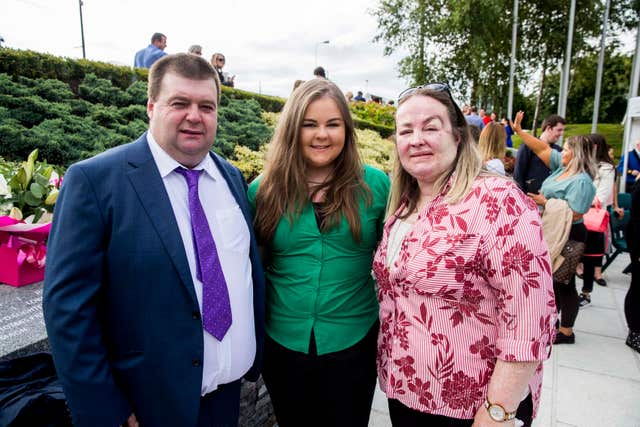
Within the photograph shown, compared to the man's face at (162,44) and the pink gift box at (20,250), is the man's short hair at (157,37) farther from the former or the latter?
the pink gift box at (20,250)

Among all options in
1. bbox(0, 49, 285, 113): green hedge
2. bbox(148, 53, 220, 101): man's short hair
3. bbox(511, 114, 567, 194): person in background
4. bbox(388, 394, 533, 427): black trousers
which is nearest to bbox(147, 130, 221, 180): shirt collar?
bbox(148, 53, 220, 101): man's short hair

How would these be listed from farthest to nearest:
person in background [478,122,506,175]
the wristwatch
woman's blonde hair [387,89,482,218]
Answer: person in background [478,122,506,175], woman's blonde hair [387,89,482,218], the wristwatch

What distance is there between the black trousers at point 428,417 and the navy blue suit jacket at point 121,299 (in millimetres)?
850

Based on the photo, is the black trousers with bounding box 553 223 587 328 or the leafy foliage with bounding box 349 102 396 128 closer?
the black trousers with bounding box 553 223 587 328

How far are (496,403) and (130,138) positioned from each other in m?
6.02

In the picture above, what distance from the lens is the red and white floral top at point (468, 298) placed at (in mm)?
1375

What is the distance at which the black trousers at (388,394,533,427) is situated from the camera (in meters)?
1.58

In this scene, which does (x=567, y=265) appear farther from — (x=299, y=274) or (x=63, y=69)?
(x=63, y=69)

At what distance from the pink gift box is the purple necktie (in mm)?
1162

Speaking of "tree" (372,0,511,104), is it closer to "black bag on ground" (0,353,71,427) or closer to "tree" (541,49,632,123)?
"tree" (541,49,632,123)

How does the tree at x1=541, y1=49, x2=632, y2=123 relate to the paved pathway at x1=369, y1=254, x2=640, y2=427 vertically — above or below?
above

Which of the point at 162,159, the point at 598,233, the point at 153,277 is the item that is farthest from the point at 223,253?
the point at 598,233

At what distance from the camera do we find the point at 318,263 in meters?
1.89

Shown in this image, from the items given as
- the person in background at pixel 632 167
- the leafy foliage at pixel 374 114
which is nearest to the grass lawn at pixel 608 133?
the leafy foliage at pixel 374 114
